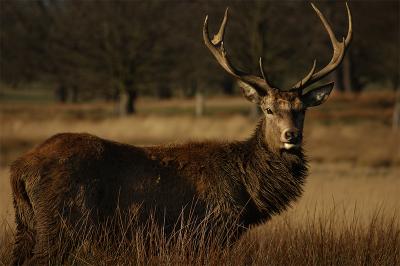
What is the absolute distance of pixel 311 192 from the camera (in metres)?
12.8

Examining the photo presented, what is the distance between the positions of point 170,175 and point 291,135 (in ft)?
4.09

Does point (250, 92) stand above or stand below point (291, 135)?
above

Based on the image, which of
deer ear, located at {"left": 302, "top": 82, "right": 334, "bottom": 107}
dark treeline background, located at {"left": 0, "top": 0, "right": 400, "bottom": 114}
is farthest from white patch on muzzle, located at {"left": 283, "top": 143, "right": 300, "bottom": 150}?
dark treeline background, located at {"left": 0, "top": 0, "right": 400, "bottom": 114}

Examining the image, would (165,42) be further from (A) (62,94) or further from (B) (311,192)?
(A) (62,94)

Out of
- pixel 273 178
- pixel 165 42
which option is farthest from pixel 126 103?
pixel 273 178

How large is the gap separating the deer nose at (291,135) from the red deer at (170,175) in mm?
13

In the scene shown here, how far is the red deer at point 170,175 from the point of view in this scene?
592 cm

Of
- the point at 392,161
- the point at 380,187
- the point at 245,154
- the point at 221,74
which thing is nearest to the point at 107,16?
the point at 221,74

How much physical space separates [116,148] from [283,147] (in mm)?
1694

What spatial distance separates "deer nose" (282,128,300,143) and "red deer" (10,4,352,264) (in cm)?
1

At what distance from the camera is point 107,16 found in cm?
3167

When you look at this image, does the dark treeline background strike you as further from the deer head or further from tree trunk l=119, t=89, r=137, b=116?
the deer head

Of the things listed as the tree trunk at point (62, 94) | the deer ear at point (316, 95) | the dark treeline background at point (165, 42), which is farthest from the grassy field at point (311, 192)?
the tree trunk at point (62, 94)

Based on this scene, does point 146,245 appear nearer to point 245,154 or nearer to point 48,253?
point 48,253
